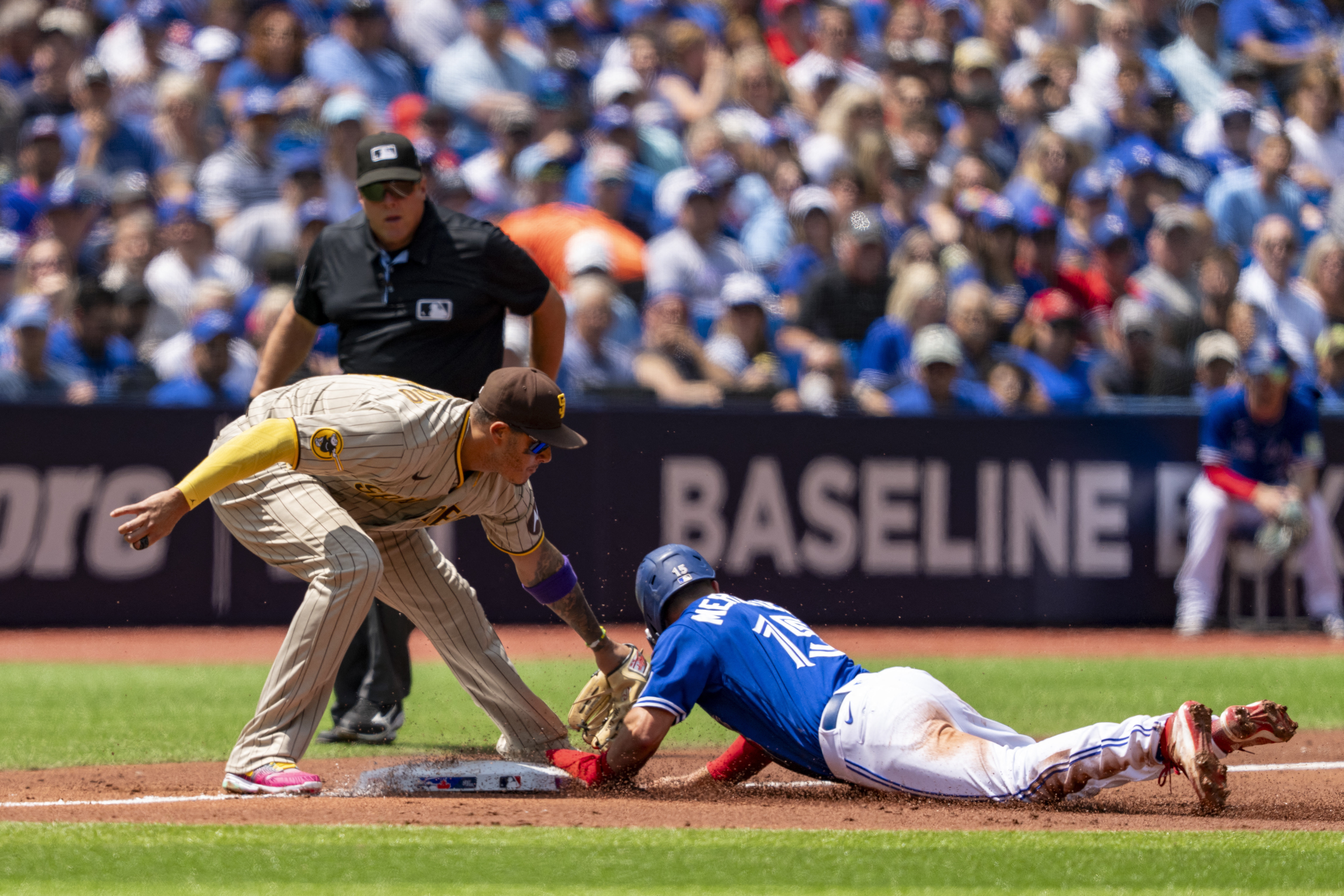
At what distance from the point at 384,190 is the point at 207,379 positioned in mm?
5622

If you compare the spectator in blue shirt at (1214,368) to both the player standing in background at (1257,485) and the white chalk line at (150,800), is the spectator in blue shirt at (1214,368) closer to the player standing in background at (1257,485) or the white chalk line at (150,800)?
the player standing in background at (1257,485)

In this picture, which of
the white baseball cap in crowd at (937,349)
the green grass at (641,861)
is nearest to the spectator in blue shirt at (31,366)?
the white baseball cap in crowd at (937,349)

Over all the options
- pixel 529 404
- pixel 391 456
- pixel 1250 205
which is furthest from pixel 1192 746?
pixel 1250 205

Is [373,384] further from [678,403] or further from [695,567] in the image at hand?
[678,403]

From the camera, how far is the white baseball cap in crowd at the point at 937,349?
12.9 meters

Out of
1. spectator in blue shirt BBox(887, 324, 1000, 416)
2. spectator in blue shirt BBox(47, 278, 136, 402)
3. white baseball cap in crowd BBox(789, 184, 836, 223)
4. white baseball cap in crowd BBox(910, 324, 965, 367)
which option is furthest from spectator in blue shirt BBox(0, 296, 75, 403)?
white baseball cap in crowd BBox(910, 324, 965, 367)

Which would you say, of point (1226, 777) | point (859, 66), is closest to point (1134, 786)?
point (1226, 777)

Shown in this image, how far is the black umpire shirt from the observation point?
23.3ft

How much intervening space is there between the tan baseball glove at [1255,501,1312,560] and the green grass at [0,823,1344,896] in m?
7.88

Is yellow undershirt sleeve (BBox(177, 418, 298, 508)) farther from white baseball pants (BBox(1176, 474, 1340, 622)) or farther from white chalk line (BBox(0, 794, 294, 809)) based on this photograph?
white baseball pants (BBox(1176, 474, 1340, 622))

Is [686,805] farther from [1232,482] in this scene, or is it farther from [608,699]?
[1232,482]

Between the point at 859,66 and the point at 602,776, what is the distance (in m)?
12.0

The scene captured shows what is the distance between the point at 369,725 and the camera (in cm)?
784

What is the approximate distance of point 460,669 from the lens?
256 inches
